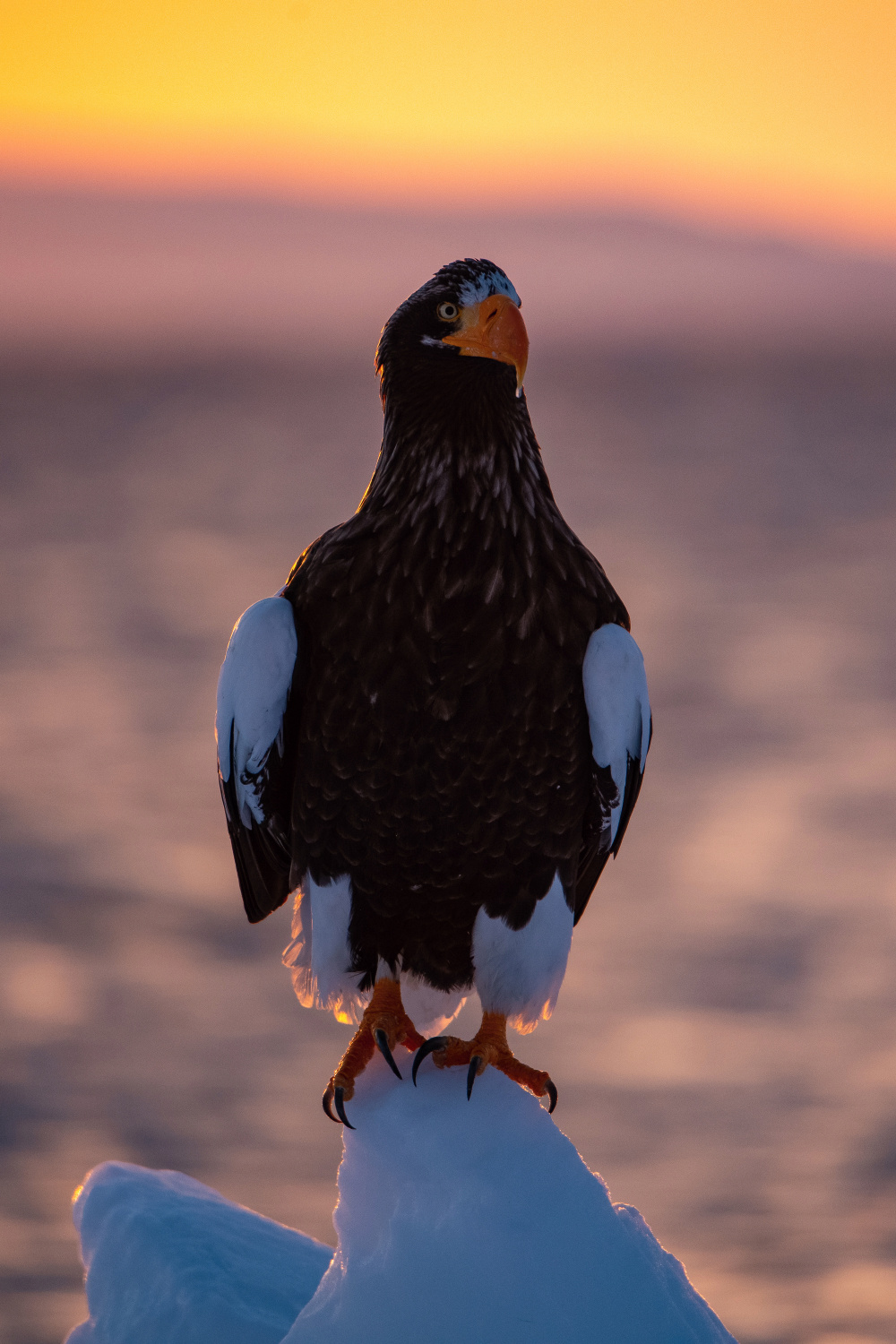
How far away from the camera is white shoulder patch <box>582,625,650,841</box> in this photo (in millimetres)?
4789

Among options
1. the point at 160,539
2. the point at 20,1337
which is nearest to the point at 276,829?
the point at 20,1337

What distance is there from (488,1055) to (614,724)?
99 cm

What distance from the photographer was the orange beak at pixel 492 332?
15.4ft

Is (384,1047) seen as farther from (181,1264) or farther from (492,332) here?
(492,332)

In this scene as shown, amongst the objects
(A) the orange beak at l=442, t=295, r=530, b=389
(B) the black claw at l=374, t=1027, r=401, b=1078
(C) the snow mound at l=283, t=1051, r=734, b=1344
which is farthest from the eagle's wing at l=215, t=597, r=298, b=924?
(C) the snow mound at l=283, t=1051, r=734, b=1344

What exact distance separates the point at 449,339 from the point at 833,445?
58481 millimetres

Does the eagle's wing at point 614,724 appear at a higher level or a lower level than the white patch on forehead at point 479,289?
lower

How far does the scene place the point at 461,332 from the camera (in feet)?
15.5

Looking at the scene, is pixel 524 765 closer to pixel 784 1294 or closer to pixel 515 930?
pixel 515 930

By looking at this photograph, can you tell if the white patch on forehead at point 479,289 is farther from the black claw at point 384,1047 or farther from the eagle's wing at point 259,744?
the black claw at point 384,1047

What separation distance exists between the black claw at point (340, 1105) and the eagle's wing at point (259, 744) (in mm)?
786

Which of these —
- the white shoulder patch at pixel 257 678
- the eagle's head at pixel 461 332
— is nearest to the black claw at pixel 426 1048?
the white shoulder patch at pixel 257 678

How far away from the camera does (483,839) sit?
4828 millimetres

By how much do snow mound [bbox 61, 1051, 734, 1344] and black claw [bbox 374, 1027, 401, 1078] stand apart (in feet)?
0.16
